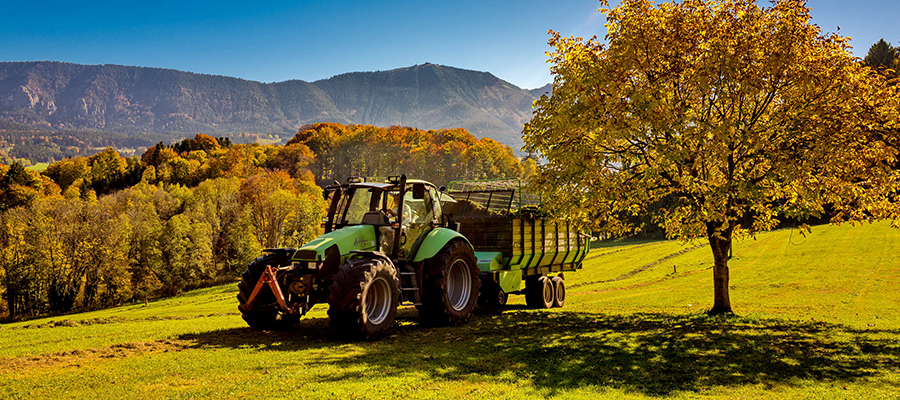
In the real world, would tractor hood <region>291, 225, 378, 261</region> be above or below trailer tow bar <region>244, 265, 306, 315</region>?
above

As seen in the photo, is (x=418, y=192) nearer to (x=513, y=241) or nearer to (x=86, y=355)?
(x=513, y=241)

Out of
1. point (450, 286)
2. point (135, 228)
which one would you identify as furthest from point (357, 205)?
point (135, 228)

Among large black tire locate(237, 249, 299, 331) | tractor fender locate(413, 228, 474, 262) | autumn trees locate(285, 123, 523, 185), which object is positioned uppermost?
autumn trees locate(285, 123, 523, 185)

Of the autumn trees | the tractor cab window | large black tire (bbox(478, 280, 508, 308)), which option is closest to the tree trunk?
large black tire (bbox(478, 280, 508, 308))

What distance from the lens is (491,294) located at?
49.2 feet

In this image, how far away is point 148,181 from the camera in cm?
10825

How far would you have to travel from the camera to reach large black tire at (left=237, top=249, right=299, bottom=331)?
34.1 ft

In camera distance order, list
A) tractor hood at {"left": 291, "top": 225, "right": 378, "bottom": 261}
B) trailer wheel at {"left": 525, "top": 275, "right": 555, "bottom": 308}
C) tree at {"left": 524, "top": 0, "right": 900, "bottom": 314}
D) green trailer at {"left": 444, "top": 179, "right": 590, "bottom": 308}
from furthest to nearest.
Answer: trailer wheel at {"left": 525, "top": 275, "right": 555, "bottom": 308} → green trailer at {"left": 444, "top": 179, "right": 590, "bottom": 308} → tree at {"left": 524, "top": 0, "right": 900, "bottom": 314} → tractor hood at {"left": 291, "top": 225, "right": 378, "bottom": 261}

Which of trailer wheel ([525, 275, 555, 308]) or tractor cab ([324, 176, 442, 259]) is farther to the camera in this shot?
trailer wheel ([525, 275, 555, 308])

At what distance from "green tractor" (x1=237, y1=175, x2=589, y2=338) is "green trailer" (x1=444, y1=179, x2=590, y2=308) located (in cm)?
4

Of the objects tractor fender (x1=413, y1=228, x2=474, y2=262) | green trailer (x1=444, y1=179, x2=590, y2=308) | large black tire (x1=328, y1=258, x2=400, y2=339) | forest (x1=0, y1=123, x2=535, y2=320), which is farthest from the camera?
forest (x1=0, y1=123, x2=535, y2=320)

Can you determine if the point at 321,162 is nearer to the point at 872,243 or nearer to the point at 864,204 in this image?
the point at 872,243

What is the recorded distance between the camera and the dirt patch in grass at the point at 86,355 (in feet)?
25.8

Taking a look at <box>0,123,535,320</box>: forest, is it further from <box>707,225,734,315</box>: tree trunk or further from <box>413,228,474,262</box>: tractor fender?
<box>413,228,474,262</box>: tractor fender
